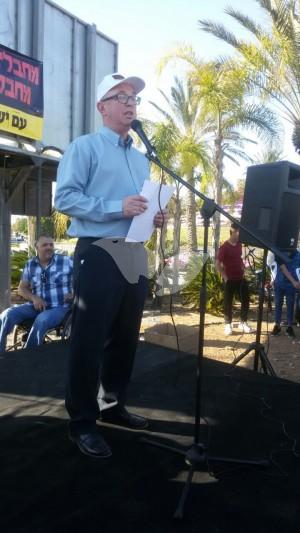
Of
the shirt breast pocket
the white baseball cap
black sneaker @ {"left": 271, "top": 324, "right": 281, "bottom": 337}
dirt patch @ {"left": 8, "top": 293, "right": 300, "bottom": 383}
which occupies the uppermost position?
the white baseball cap

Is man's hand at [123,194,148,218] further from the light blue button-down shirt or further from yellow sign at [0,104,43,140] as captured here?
yellow sign at [0,104,43,140]

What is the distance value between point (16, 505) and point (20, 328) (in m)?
2.81

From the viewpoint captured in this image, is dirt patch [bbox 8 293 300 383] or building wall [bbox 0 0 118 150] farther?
building wall [bbox 0 0 118 150]

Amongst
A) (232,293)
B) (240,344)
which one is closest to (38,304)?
(240,344)

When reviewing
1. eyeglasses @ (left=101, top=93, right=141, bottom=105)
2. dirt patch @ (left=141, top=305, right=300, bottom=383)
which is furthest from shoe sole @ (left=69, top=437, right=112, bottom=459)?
dirt patch @ (left=141, top=305, right=300, bottom=383)

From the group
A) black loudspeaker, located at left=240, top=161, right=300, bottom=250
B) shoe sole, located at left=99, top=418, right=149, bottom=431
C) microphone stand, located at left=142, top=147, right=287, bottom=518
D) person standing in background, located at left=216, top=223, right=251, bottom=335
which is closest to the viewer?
microphone stand, located at left=142, top=147, right=287, bottom=518

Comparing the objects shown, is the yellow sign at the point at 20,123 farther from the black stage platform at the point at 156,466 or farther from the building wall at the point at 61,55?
the black stage platform at the point at 156,466

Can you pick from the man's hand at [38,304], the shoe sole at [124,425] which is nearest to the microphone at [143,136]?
the shoe sole at [124,425]

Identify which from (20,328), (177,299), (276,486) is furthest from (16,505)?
(177,299)

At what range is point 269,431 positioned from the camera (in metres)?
2.36

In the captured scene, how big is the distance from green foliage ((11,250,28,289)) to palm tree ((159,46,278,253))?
4629 mm

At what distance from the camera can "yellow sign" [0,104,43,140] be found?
666cm

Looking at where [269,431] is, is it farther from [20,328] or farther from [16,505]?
[20,328]

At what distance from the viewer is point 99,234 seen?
6.72ft
